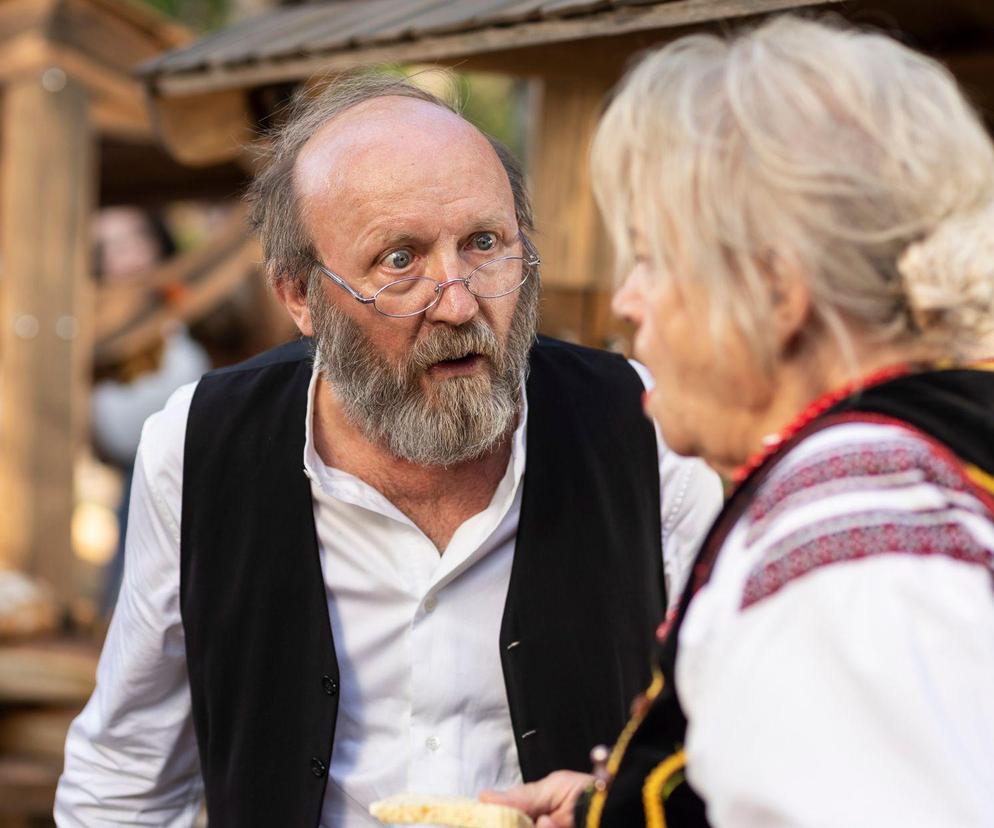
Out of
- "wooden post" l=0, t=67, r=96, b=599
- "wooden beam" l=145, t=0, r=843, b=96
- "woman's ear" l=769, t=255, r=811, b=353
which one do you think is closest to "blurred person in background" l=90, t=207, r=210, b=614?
"wooden post" l=0, t=67, r=96, b=599

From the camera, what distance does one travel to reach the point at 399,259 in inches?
92.2

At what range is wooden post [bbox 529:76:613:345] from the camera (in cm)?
364

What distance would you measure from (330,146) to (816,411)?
1363 mm

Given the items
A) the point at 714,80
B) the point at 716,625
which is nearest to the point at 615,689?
the point at 716,625

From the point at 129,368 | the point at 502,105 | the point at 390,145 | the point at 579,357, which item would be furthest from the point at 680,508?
Result: the point at 502,105

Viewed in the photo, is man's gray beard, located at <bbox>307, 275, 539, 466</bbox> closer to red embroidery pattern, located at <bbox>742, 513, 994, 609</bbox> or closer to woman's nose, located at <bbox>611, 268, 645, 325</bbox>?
woman's nose, located at <bbox>611, 268, 645, 325</bbox>

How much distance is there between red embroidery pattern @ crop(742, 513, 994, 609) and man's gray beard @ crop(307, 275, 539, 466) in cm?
113

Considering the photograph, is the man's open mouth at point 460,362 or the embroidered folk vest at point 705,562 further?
the man's open mouth at point 460,362

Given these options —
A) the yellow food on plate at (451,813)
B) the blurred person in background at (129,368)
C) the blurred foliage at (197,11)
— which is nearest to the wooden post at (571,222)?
the yellow food on plate at (451,813)

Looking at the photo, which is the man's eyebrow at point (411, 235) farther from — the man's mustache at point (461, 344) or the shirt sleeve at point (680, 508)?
the shirt sleeve at point (680, 508)

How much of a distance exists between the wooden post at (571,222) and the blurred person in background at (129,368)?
10.1 ft

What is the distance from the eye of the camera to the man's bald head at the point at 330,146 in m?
2.42

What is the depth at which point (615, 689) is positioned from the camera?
90.7 inches

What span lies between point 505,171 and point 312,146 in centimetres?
36
